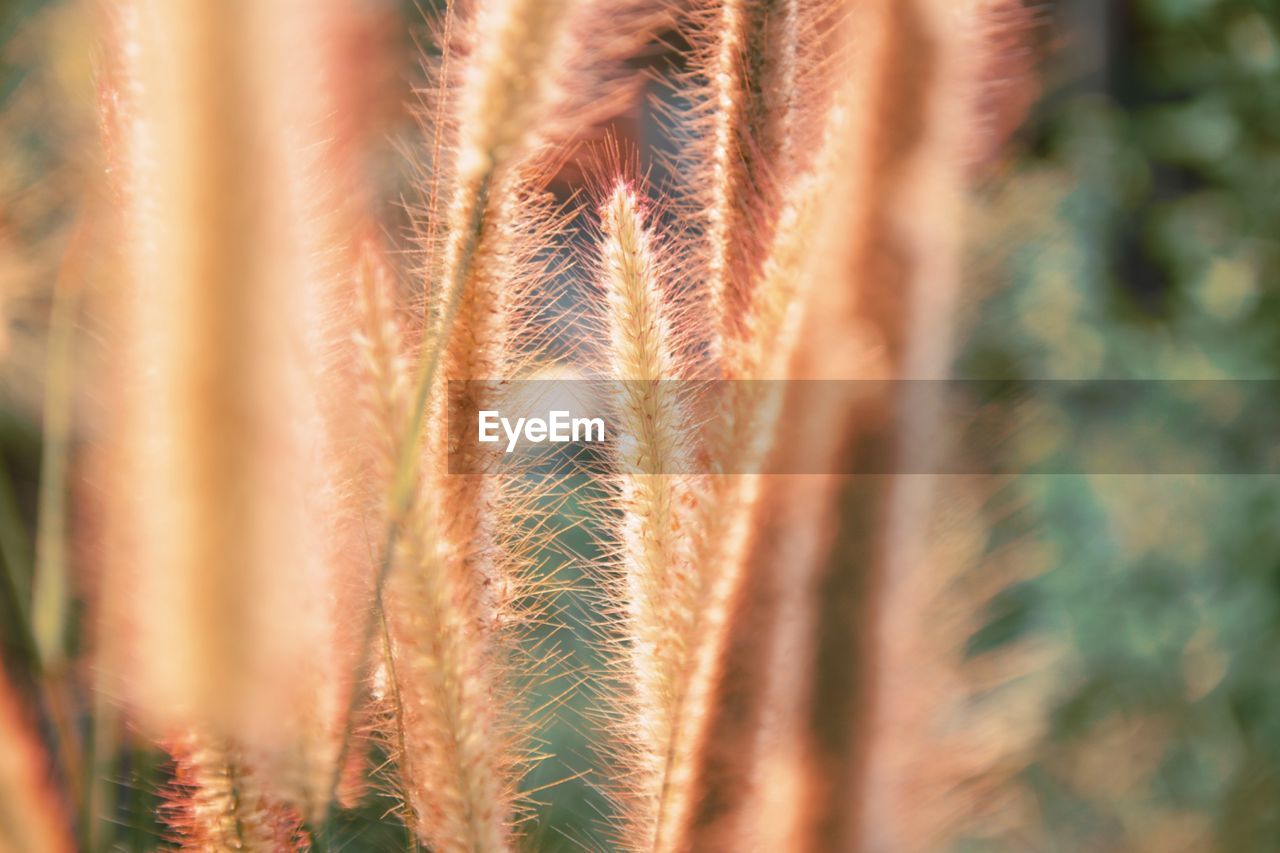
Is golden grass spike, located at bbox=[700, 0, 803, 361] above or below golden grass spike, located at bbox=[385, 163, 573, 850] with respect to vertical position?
above

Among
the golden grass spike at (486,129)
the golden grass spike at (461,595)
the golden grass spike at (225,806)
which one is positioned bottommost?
Answer: the golden grass spike at (225,806)

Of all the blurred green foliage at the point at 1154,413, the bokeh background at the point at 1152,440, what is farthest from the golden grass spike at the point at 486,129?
the blurred green foliage at the point at 1154,413

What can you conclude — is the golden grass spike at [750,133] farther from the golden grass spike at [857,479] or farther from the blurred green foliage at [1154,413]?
the blurred green foliage at [1154,413]

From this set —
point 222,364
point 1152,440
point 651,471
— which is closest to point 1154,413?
point 1152,440

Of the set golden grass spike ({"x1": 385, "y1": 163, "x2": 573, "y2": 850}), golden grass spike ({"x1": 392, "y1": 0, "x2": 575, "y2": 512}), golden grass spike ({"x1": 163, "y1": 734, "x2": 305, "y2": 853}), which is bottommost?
golden grass spike ({"x1": 163, "y1": 734, "x2": 305, "y2": 853})

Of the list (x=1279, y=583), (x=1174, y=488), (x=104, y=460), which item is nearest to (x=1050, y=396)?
(x=1174, y=488)

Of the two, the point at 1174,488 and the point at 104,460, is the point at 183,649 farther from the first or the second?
the point at 1174,488

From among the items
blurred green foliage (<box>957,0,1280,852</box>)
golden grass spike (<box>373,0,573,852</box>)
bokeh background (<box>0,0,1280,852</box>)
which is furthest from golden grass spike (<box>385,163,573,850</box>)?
blurred green foliage (<box>957,0,1280,852</box>)

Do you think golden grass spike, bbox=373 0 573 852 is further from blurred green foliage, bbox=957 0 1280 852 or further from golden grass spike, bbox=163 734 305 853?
blurred green foliage, bbox=957 0 1280 852
